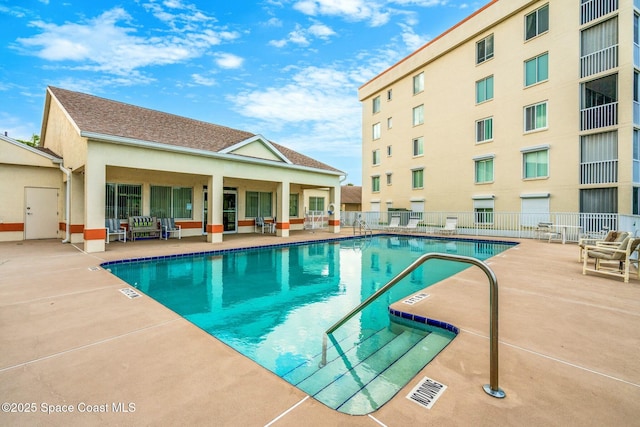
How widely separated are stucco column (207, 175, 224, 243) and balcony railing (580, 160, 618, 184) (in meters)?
17.4

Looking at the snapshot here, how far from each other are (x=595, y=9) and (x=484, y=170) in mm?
8797

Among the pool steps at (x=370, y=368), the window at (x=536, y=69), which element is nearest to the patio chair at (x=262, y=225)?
the pool steps at (x=370, y=368)

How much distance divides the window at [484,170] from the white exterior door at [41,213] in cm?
2304

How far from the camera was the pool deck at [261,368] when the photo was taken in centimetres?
204

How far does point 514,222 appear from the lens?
51.6 ft

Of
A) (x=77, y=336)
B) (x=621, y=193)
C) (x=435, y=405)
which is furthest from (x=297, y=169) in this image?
(x=621, y=193)

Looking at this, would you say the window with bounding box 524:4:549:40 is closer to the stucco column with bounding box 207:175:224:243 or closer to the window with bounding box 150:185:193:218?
the stucco column with bounding box 207:175:224:243

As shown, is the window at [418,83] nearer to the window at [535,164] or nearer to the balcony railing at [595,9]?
the balcony railing at [595,9]

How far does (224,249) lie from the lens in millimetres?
10430

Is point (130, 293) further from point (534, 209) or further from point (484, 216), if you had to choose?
point (534, 209)

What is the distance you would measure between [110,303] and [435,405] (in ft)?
16.0

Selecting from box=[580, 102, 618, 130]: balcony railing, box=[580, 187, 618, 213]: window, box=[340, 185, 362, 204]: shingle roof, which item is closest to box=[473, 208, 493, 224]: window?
box=[580, 187, 618, 213]: window

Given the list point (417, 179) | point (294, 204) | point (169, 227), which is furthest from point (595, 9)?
point (169, 227)

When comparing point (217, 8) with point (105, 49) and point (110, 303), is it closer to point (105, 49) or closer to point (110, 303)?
point (105, 49)
